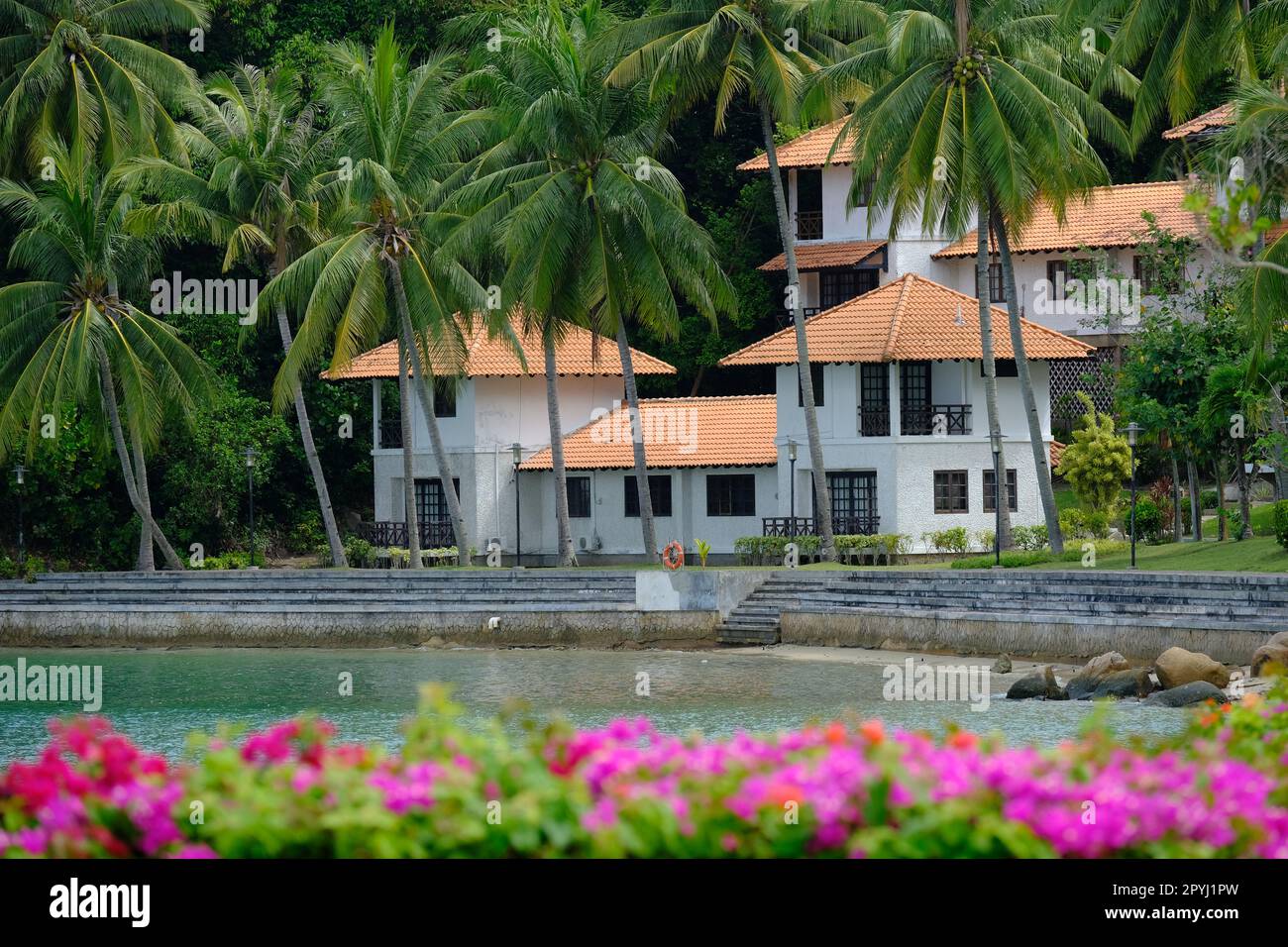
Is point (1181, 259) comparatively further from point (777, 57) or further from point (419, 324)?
point (419, 324)

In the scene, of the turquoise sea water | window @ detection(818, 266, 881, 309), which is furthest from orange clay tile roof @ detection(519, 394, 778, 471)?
the turquoise sea water

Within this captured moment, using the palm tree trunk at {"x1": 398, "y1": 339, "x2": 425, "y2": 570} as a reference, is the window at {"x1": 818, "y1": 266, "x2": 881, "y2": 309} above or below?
above

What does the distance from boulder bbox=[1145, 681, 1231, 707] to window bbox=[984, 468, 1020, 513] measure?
58.1 ft

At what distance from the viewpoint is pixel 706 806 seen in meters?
8.11

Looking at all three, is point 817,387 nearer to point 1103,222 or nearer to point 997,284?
point 997,284

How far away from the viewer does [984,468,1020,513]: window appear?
42.5 metres

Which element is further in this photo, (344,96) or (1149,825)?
(344,96)

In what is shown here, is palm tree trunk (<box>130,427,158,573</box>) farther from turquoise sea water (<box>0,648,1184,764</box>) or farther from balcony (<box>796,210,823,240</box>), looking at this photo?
balcony (<box>796,210,823,240</box>)

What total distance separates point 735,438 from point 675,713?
19421 mm

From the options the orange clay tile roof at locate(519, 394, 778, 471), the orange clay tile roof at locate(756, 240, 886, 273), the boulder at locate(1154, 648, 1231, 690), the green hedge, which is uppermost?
the orange clay tile roof at locate(756, 240, 886, 273)

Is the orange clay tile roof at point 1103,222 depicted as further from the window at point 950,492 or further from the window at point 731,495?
the window at point 731,495

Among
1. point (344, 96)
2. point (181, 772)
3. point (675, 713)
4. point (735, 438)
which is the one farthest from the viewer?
point (735, 438)

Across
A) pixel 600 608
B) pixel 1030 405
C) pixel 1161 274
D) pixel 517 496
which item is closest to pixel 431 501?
pixel 517 496

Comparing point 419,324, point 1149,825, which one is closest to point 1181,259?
point 419,324
